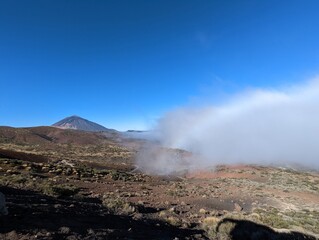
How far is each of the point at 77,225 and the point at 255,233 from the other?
25.5ft

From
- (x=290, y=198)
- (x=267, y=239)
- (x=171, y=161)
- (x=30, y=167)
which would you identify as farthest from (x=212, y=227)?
(x=171, y=161)

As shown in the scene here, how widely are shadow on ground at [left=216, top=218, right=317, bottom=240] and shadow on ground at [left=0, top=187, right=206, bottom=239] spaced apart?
162cm

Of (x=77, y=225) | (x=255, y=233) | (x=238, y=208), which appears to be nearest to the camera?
(x=77, y=225)

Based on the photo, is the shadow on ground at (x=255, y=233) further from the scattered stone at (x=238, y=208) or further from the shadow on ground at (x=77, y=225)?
the scattered stone at (x=238, y=208)

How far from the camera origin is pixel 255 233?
13.3 metres

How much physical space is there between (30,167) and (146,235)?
2458 cm

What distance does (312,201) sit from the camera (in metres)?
28.3

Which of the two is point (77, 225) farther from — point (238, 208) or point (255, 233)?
point (238, 208)

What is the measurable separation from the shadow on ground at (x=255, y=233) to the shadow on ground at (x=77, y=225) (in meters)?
1.62

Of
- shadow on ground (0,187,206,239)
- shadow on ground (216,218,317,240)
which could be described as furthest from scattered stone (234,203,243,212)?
shadow on ground (0,187,206,239)

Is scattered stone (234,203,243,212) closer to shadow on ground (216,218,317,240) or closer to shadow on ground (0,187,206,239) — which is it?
shadow on ground (216,218,317,240)

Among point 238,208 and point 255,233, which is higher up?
point 238,208

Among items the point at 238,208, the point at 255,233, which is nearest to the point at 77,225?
the point at 255,233

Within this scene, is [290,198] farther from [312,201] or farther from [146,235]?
[146,235]
